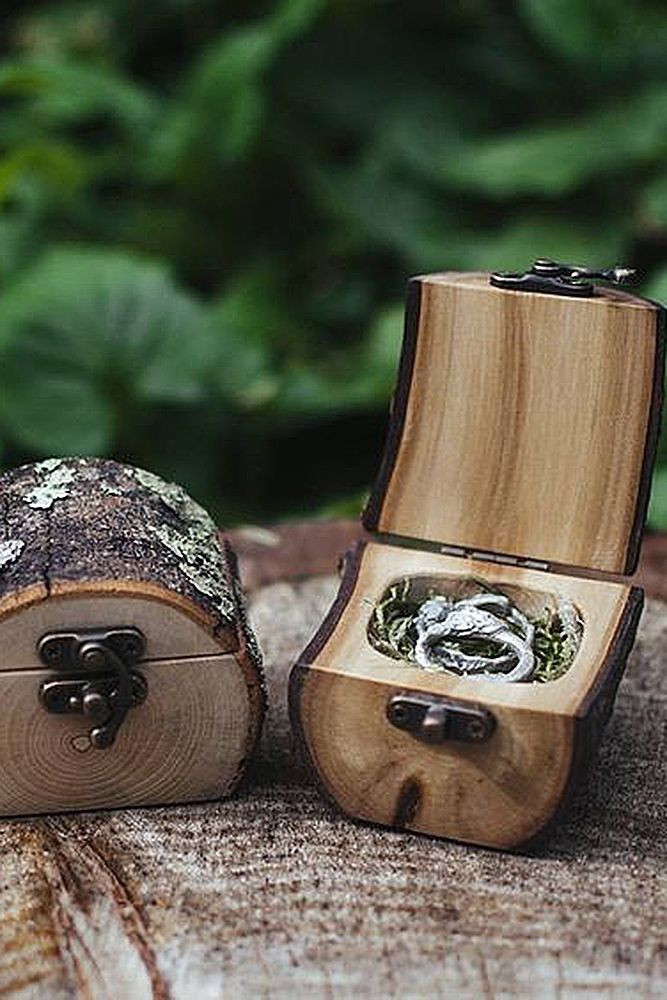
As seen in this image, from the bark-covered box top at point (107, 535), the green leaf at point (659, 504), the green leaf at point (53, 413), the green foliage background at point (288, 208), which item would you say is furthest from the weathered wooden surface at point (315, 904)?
the green foliage background at point (288, 208)

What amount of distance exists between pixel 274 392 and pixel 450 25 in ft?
4.07

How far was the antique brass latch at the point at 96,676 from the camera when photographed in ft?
5.36

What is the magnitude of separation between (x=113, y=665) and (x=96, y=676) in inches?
1.2

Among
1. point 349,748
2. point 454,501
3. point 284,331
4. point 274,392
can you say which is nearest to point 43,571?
point 349,748

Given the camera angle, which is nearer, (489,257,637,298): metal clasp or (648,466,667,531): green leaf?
(489,257,637,298): metal clasp

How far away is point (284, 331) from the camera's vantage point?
3.56 metres

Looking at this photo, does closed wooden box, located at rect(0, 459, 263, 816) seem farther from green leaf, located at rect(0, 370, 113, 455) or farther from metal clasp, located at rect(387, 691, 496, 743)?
green leaf, located at rect(0, 370, 113, 455)

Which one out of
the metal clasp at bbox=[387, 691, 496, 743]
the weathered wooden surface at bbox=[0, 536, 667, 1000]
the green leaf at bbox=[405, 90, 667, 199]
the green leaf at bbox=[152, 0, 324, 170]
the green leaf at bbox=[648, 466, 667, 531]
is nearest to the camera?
the weathered wooden surface at bbox=[0, 536, 667, 1000]

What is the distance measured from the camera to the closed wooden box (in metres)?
1.64

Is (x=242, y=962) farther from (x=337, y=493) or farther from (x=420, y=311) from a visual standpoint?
(x=337, y=493)

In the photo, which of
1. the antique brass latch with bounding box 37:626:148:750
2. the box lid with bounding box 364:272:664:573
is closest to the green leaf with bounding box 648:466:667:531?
the box lid with bounding box 364:272:664:573

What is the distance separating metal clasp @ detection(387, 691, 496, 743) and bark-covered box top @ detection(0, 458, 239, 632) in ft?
0.75

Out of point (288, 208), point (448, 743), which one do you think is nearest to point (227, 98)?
point (288, 208)

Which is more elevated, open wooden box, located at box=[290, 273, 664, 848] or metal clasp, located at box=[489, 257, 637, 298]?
metal clasp, located at box=[489, 257, 637, 298]
